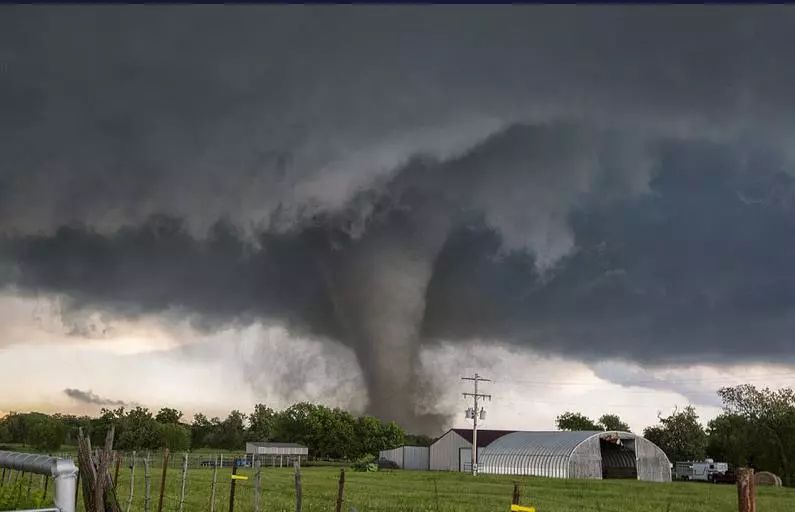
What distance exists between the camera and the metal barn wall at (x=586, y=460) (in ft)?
184

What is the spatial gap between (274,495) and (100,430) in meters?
69.4

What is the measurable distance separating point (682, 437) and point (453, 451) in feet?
96.9

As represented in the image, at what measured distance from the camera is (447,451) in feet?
240

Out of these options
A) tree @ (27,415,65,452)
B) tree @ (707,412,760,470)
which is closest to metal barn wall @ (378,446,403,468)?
tree @ (707,412,760,470)

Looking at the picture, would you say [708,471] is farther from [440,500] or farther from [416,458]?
[440,500]

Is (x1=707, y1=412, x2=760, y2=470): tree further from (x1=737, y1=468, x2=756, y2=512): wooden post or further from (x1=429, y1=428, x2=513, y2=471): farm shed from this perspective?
(x1=737, y1=468, x2=756, y2=512): wooden post

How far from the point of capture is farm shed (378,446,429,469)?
75.9 m

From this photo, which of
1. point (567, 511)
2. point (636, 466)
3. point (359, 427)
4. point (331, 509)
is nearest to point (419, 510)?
point (331, 509)

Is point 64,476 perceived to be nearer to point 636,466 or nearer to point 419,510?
point 419,510

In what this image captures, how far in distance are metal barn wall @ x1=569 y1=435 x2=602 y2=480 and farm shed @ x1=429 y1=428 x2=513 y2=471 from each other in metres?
13.6

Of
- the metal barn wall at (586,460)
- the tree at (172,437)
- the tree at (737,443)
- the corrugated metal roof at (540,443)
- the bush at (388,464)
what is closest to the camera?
the metal barn wall at (586,460)

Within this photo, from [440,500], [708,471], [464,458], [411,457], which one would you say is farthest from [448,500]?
[411,457]

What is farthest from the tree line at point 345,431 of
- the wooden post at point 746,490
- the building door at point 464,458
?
the wooden post at point 746,490

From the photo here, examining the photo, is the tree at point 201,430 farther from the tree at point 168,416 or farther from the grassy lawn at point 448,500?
the grassy lawn at point 448,500
